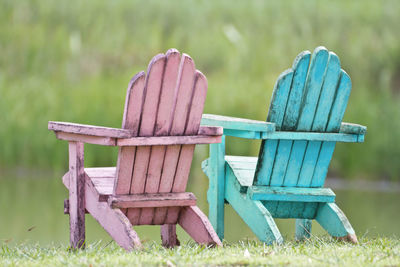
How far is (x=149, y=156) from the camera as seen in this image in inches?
147

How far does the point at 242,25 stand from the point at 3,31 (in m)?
3.87

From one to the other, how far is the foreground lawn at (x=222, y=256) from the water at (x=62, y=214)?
140 centimetres

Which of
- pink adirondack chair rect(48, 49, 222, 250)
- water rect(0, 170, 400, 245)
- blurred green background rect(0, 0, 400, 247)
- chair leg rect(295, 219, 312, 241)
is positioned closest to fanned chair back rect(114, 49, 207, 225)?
pink adirondack chair rect(48, 49, 222, 250)

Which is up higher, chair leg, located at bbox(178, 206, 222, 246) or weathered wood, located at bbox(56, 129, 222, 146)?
weathered wood, located at bbox(56, 129, 222, 146)

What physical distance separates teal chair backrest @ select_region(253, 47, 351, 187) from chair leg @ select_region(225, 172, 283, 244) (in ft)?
0.49

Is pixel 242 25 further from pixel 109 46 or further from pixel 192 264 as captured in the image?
pixel 192 264

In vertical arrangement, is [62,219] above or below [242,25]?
below

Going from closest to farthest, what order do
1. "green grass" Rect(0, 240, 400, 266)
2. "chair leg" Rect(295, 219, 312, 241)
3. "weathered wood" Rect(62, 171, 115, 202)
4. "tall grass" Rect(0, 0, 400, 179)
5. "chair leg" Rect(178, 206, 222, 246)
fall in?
"green grass" Rect(0, 240, 400, 266)
"weathered wood" Rect(62, 171, 115, 202)
"chair leg" Rect(178, 206, 222, 246)
"chair leg" Rect(295, 219, 312, 241)
"tall grass" Rect(0, 0, 400, 179)

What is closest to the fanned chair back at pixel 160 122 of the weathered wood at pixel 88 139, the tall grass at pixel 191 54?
the weathered wood at pixel 88 139

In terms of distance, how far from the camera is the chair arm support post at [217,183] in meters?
4.43

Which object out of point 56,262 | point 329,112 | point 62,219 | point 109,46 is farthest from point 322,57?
point 109,46

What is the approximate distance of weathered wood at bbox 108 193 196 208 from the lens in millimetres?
3672

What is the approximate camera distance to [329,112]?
4.17 meters

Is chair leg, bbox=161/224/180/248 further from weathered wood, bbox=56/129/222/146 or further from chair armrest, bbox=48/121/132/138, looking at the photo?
chair armrest, bbox=48/121/132/138
